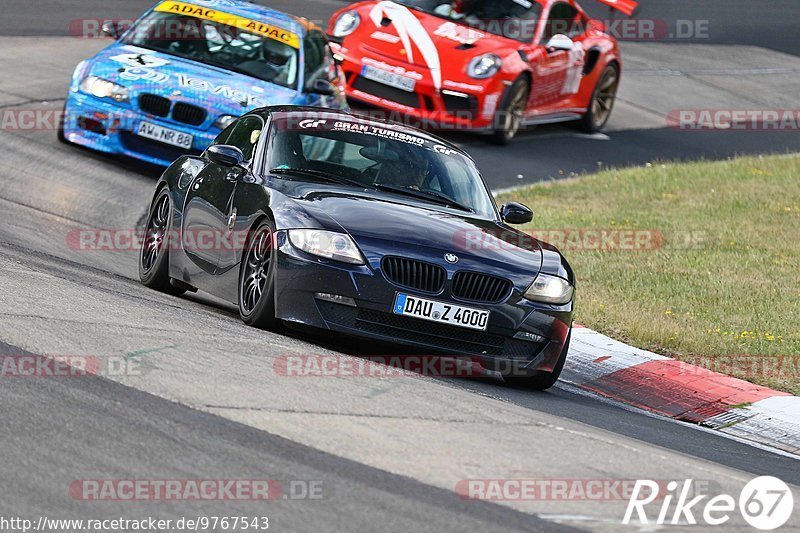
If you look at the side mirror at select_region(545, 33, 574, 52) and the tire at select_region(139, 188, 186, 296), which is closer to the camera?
the tire at select_region(139, 188, 186, 296)

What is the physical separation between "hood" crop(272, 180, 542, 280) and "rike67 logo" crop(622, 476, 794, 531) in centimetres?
253

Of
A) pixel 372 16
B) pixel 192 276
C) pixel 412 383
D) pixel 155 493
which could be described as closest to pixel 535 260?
pixel 412 383

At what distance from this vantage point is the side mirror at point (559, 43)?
719 inches

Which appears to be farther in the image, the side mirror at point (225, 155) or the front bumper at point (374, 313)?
the side mirror at point (225, 155)

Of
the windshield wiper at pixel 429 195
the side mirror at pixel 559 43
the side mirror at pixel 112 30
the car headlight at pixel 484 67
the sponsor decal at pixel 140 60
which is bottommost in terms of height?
the car headlight at pixel 484 67

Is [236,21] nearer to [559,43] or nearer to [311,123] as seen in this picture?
[559,43]

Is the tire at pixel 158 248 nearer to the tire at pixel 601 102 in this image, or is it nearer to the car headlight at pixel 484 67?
the car headlight at pixel 484 67

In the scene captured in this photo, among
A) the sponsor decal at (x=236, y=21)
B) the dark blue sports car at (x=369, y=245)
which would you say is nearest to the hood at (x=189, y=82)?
the sponsor decal at (x=236, y=21)

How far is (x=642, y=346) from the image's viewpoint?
1042cm

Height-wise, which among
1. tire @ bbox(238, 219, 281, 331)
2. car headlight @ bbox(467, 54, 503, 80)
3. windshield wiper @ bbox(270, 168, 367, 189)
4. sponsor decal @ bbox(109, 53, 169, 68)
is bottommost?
car headlight @ bbox(467, 54, 503, 80)

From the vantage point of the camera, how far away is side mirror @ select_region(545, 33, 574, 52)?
1825cm

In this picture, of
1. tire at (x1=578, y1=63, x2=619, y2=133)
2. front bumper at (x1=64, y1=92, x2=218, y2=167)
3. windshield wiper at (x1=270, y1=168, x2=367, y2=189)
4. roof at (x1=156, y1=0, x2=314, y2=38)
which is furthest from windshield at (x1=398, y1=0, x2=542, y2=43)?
windshield wiper at (x1=270, y1=168, x2=367, y2=189)

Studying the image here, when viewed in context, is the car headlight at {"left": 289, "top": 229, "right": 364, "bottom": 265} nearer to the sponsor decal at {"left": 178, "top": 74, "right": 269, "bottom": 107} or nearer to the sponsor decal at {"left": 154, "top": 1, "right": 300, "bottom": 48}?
the sponsor decal at {"left": 178, "top": 74, "right": 269, "bottom": 107}

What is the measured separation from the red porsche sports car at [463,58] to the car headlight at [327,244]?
9.28 m
